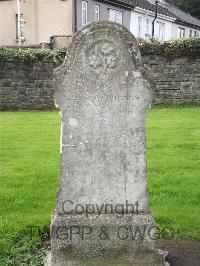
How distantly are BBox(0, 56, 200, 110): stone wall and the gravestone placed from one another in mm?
15435

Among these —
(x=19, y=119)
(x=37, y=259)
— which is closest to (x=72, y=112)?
(x=37, y=259)

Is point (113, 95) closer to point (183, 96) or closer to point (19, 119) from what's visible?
A: point (19, 119)

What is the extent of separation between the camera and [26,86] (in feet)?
68.7

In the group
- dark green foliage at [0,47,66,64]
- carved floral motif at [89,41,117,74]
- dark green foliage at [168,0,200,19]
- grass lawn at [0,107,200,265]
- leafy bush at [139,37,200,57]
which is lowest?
grass lawn at [0,107,200,265]

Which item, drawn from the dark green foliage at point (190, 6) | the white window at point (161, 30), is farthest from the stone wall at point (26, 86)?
the dark green foliage at point (190, 6)

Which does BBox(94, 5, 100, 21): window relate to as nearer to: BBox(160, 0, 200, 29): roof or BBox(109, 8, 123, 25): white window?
BBox(109, 8, 123, 25): white window

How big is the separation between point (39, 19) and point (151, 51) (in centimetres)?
1316

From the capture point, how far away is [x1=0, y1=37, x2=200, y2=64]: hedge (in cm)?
2008

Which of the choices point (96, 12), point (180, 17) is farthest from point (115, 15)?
point (180, 17)

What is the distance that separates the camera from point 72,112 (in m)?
4.91

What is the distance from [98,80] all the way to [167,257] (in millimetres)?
2000

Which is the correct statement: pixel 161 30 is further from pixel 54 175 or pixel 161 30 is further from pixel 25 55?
pixel 54 175

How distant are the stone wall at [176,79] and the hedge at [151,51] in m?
0.24

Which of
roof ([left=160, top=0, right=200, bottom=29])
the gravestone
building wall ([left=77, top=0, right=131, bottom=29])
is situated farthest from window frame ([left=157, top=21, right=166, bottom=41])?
the gravestone
